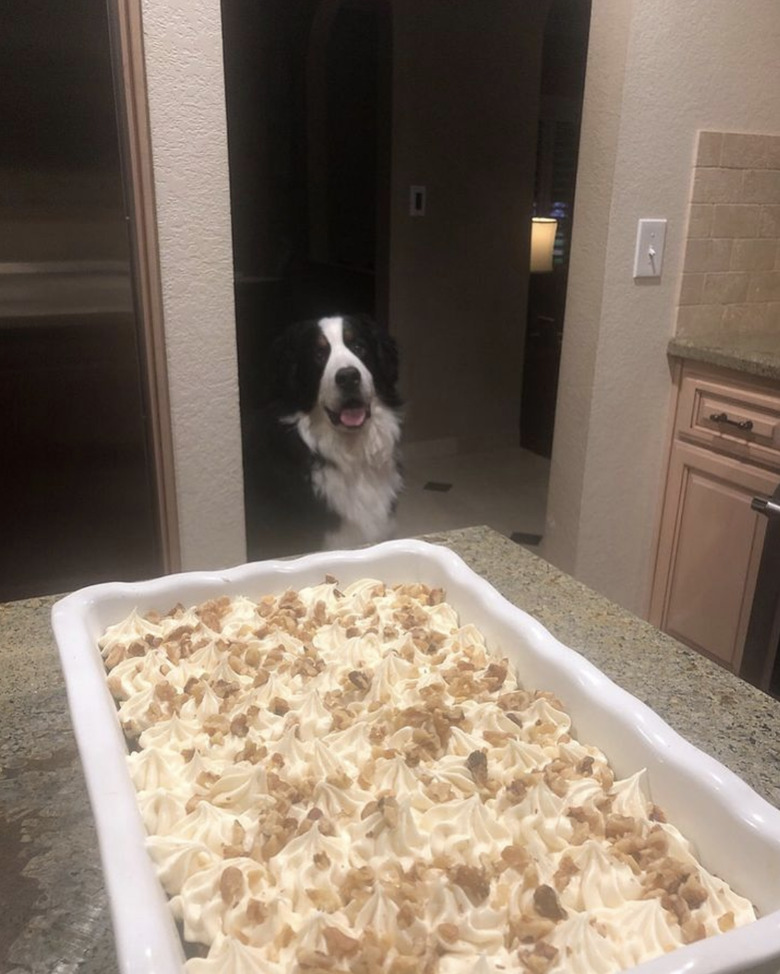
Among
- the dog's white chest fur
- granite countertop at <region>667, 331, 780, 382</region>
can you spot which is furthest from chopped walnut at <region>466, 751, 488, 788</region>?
granite countertop at <region>667, 331, 780, 382</region>

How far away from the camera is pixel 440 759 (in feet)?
2.48

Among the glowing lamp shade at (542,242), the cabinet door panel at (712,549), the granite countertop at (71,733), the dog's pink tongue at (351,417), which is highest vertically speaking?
the glowing lamp shade at (542,242)

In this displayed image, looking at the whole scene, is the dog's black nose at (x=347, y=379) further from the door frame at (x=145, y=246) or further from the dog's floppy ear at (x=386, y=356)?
the door frame at (x=145, y=246)

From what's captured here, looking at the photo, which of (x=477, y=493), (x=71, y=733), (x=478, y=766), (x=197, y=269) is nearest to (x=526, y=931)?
(x=478, y=766)

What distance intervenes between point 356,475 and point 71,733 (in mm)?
1405

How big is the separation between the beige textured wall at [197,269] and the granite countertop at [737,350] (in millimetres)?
1225

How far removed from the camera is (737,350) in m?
2.13

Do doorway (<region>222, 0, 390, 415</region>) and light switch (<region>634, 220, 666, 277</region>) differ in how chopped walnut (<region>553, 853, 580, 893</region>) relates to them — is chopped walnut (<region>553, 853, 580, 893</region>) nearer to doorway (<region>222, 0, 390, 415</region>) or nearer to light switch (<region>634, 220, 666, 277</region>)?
light switch (<region>634, 220, 666, 277</region>)

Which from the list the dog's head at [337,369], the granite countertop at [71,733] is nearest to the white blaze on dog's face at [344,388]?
the dog's head at [337,369]

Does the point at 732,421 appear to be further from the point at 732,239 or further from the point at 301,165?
the point at 301,165

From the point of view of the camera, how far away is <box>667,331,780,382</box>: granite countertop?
6.68 ft

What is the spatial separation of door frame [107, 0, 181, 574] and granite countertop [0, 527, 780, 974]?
0.80m

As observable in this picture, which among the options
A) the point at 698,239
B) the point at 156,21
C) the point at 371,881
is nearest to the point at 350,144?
the point at 698,239

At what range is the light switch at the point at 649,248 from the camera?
2.17 meters
